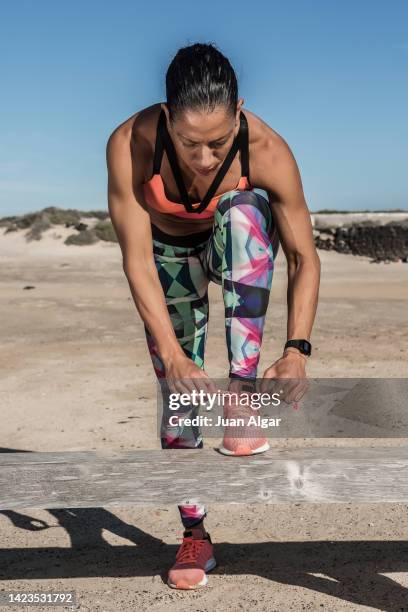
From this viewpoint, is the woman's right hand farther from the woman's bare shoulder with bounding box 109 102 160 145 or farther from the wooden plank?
the woman's bare shoulder with bounding box 109 102 160 145

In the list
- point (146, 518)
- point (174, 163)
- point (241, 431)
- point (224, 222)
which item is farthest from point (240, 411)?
point (146, 518)

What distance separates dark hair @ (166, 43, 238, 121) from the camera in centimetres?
256

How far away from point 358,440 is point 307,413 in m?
0.60

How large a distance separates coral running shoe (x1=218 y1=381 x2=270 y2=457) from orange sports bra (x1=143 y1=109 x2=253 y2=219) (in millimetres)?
664

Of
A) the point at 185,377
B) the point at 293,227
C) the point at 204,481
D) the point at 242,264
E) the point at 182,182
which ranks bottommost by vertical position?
the point at 204,481

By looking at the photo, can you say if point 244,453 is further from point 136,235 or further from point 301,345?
point 136,235

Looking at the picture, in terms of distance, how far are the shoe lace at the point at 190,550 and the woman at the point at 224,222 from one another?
0.75m

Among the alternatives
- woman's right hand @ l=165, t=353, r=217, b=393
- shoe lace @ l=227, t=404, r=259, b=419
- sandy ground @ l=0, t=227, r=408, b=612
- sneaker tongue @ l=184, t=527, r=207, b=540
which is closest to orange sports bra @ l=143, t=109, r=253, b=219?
woman's right hand @ l=165, t=353, r=217, b=393

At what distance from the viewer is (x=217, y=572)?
335 centimetres

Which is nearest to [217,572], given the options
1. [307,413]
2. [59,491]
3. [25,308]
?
[59,491]

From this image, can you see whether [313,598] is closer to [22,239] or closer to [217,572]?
[217,572]

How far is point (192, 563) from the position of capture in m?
3.24

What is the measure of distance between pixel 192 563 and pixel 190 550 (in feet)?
0.19

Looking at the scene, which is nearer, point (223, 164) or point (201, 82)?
point (201, 82)
